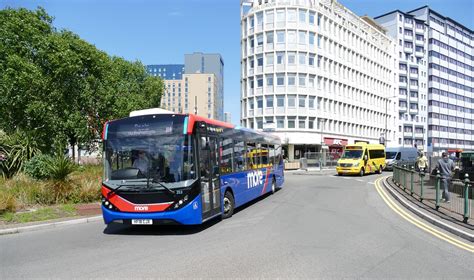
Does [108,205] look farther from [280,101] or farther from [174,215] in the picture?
[280,101]

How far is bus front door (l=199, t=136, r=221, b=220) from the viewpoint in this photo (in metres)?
9.48

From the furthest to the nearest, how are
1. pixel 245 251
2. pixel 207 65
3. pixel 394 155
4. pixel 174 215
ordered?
pixel 207 65 < pixel 394 155 < pixel 174 215 < pixel 245 251

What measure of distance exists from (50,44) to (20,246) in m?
22.6

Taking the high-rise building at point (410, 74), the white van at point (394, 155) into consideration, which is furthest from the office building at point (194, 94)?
the white van at point (394, 155)

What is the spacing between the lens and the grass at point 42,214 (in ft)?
33.6

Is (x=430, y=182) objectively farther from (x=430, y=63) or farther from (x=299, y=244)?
(x=430, y=63)

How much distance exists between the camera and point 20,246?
26.1 ft

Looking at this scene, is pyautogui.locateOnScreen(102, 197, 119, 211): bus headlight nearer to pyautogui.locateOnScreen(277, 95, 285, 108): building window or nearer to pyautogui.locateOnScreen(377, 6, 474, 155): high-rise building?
pyautogui.locateOnScreen(277, 95, 285, 108): building window

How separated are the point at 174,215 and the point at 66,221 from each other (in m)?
3.54

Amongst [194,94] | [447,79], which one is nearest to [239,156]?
[447,79]

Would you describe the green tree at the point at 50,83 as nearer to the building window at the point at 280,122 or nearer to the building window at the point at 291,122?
the building window at the point at 280,122

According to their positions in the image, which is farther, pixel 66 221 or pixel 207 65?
pixel 207 65

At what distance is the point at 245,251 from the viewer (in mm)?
7137

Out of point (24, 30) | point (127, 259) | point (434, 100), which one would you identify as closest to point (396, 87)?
point (434, 100)
